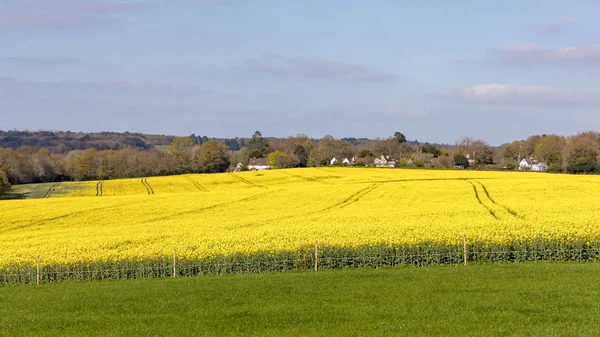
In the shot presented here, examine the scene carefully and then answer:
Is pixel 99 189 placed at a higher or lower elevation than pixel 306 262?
higher

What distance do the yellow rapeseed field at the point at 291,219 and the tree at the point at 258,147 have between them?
365 ft

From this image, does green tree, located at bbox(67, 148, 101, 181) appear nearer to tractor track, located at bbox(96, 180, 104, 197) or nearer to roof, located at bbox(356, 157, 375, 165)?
tractor track, located at bbox(96, 180, 104, 197)

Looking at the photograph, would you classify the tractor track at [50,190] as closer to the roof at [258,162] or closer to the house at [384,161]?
the roof at [258,162]

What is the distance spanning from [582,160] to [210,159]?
6924 cm

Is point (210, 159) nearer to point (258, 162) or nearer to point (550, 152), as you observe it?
point (258, 162)

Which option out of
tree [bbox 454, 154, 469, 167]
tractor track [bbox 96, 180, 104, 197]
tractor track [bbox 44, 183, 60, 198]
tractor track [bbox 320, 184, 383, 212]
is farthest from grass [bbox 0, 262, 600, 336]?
tree [bbox 454, 154, 469, 167]

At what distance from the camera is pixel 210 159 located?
128000 millimetres

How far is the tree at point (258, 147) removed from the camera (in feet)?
559

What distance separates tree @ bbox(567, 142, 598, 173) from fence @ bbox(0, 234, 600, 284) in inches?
2956

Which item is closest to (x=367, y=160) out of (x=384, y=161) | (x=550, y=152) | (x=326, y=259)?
(x=384, y=161)

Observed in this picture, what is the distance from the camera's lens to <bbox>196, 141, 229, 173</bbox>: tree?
127 m

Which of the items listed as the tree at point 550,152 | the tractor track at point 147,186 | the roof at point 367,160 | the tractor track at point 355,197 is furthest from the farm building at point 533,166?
the tractor track at point 147,186

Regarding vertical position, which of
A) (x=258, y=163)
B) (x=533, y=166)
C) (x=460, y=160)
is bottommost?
(x=533, y=166)

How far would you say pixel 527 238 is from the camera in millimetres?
28219
